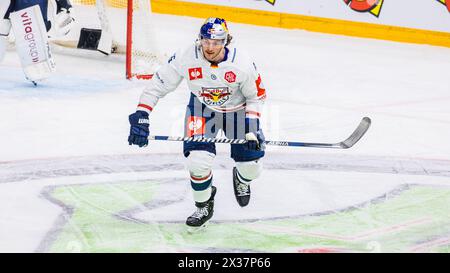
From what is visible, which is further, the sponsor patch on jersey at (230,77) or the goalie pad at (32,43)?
the goalie pad at (32,43)

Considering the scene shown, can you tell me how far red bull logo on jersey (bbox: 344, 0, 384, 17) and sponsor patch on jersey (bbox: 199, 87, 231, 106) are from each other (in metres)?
5.74

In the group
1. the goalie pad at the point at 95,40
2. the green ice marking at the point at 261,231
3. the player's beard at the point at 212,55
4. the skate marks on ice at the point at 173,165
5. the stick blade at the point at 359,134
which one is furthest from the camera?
the goalie pad at the point at 95,40

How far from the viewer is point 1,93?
7.06 meters

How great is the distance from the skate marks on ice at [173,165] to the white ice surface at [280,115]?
5 centimetres

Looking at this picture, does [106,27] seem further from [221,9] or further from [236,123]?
[236,123]

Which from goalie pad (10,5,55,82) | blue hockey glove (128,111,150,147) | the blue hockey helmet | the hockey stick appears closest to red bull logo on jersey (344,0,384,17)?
goalie pad (10,5,55,82)

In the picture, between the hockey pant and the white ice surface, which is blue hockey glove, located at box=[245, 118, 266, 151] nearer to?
the hockey pant

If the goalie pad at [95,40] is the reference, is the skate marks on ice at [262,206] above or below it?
above

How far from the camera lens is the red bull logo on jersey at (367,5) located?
9.74 metres

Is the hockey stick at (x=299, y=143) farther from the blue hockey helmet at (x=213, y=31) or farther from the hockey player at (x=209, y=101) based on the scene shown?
the blue hockey helmet at (x=213, y=31)

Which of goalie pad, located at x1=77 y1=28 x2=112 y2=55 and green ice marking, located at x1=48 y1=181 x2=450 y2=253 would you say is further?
goalie pad, located at x1=77 y1=28 x2=112 y2=55

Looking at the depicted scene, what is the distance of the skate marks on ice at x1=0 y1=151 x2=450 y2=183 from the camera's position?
509 cm

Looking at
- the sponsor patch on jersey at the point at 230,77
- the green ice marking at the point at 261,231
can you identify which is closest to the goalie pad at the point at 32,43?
the green ice marking at the point at 261,231

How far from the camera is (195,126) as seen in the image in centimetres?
439
